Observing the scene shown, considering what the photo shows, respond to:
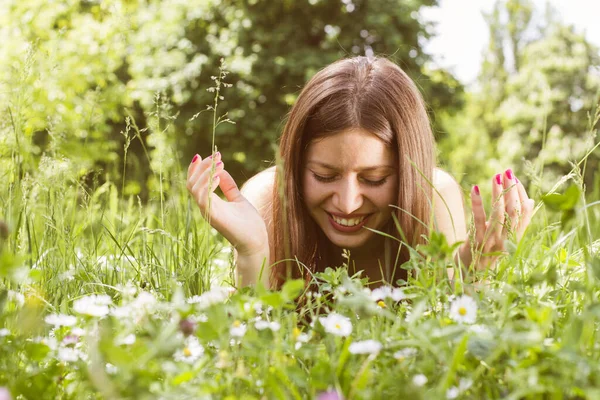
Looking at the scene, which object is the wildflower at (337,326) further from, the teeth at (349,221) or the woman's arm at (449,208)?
the woman's arm at (449,208)

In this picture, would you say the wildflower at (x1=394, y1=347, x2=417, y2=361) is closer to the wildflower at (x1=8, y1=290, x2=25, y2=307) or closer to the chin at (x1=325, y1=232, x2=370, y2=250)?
the wildflower at (x1=8, y1=290, x2=25, y2=307)

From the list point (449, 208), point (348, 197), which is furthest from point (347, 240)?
point (449, 208)

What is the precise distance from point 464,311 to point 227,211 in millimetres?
1200

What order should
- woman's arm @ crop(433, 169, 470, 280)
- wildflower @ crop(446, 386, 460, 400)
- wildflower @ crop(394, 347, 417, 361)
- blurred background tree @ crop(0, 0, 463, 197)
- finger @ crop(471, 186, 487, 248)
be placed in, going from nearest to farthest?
wildflower @ crop(446, 386, 460, 400) → wildflower @ crop(394, 347, 417, 361) → finger @ crop(471, 186, 487, 248) → woman's arm @ crop(433, 169, 470, 280) → blurred background tree @ crop(0, 0, 463, 197)

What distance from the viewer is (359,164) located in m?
2.40

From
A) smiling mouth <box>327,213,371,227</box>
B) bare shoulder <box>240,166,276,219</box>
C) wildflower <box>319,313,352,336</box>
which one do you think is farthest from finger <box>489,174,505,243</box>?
bare shoulder <box>240,166,276,219</box>

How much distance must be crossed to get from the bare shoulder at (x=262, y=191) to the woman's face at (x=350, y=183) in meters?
0.52

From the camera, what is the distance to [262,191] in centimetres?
319

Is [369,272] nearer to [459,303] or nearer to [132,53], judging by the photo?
[459,303]

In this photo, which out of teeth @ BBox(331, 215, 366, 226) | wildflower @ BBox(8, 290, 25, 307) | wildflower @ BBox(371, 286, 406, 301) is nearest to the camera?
wildflower @ BBox(371, 286, 406, 301)

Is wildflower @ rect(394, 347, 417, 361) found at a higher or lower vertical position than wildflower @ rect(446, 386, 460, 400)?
higher

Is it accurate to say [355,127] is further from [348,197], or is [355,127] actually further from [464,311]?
[464,311]

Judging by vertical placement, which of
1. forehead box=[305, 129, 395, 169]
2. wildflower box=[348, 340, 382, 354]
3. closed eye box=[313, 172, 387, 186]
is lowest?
wildflower box=[348, 340, 382, 354]

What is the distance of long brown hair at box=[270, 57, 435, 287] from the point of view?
2.49m
